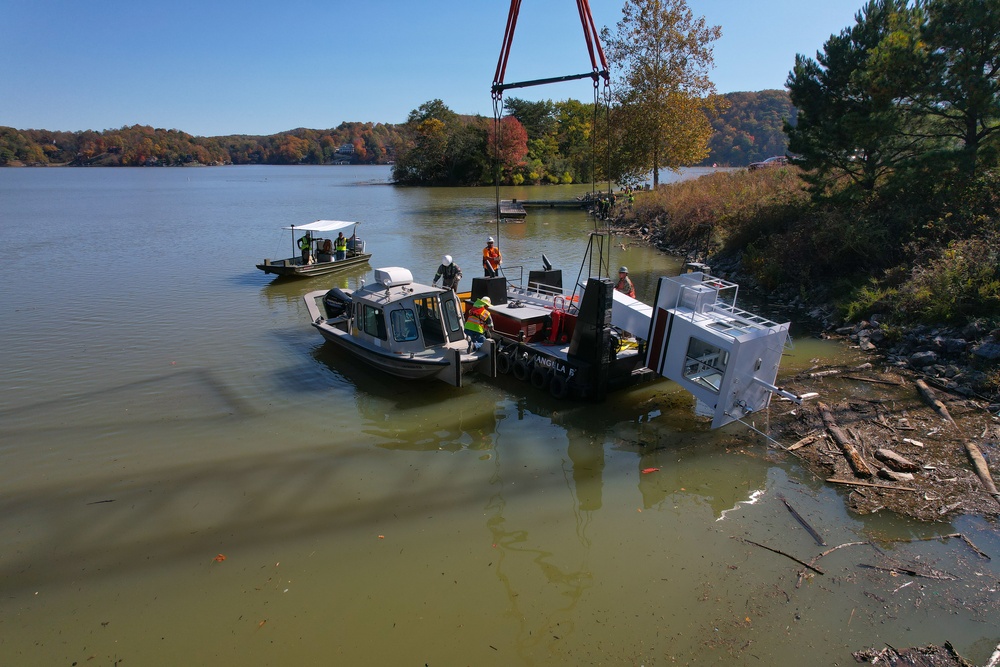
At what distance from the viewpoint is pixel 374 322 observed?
12.6m

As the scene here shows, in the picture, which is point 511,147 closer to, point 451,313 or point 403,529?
point 451,313

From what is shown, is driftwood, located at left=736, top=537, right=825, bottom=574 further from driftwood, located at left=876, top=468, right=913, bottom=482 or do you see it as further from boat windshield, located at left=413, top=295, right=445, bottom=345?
boat windshield, located at left=413, top=295, right=445, bottom=345

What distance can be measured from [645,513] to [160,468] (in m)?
7.89

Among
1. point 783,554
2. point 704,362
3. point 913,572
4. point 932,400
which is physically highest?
point 704,362

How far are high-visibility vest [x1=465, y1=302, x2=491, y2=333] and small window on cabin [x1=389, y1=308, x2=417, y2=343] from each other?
1.18m

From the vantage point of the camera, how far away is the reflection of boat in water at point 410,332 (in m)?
11.8

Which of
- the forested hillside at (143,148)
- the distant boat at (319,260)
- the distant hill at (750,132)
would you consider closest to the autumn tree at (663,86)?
the distant boat at (319,260)

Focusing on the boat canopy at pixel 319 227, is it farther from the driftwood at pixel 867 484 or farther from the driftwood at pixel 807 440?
the driftwood at pixel 867 484

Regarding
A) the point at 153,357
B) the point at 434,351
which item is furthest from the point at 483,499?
the point at 153,357

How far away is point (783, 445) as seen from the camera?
9719mm

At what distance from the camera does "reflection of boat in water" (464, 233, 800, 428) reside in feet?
32.1

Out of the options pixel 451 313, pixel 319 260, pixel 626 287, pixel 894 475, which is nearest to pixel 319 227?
pixel 319 260

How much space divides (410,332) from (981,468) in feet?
32.9

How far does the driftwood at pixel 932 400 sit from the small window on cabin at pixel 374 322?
10.6 m
